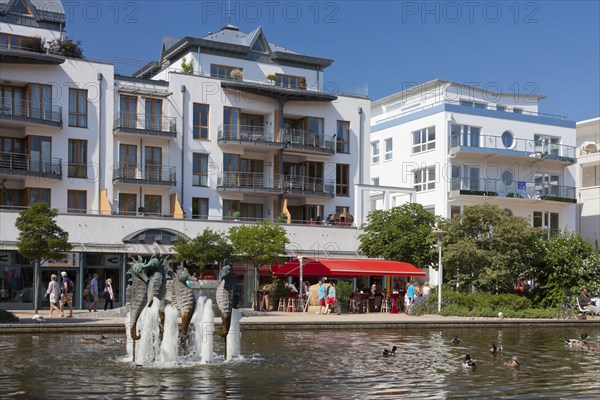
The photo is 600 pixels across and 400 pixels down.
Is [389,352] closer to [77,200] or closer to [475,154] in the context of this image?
[77,200]

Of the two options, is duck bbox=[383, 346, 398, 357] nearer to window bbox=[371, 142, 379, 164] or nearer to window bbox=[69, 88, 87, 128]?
window bbox=[69, 88, 87, 128]

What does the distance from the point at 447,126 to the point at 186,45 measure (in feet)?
60.3

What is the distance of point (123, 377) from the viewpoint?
57.3 feet

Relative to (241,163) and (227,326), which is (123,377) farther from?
(241,163)

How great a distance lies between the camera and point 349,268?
41438 mm

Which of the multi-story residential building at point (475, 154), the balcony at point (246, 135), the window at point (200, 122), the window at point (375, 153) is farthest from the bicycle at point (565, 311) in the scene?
the window at point (375, 153)

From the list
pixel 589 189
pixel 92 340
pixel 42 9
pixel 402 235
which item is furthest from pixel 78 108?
pixel 589 189

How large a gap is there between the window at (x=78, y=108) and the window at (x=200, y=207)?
305 inches

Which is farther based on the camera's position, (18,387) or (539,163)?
(539,163)

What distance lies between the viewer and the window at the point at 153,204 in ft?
164

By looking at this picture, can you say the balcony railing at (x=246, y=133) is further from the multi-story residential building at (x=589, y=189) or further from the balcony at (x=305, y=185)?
the multi-story residential building at (x=589, y=189)

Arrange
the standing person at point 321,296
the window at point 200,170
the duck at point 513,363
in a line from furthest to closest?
the window at point 200,170, the standing person at point 321,296, the duck at point 513,363

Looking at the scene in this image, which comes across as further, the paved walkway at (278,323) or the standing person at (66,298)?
the standing person at (66,298)

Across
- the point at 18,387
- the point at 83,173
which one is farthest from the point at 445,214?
the point at 18,387
